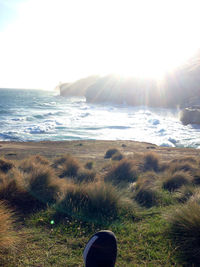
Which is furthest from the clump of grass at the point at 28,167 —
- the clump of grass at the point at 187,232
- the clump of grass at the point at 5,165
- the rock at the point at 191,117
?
the rock at the point at 191,117

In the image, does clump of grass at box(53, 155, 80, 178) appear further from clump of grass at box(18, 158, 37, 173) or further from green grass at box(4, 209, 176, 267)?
green grass at box(4, 209, 176, 267)

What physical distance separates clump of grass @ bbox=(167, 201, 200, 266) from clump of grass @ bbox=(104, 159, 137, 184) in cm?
377

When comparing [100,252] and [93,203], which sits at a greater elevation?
[100,252]

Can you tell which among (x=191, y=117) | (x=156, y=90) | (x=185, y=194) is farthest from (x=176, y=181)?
(x=156, y=90)

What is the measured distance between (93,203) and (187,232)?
6.30 feet

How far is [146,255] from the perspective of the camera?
350cm

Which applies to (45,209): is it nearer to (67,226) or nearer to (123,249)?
(67,226)

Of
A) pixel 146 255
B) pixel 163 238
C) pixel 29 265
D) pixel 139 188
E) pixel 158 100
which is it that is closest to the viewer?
pixel 29 265

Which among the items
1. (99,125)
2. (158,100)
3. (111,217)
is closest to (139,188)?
(111,217)

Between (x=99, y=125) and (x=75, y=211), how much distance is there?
33.6m

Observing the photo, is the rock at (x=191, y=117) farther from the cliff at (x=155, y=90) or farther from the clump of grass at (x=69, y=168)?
the cliff at (x=155, y=90)

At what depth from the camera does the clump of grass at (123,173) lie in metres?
A: 7.91

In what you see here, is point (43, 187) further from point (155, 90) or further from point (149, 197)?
point (155, 90)

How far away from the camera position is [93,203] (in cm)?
486
